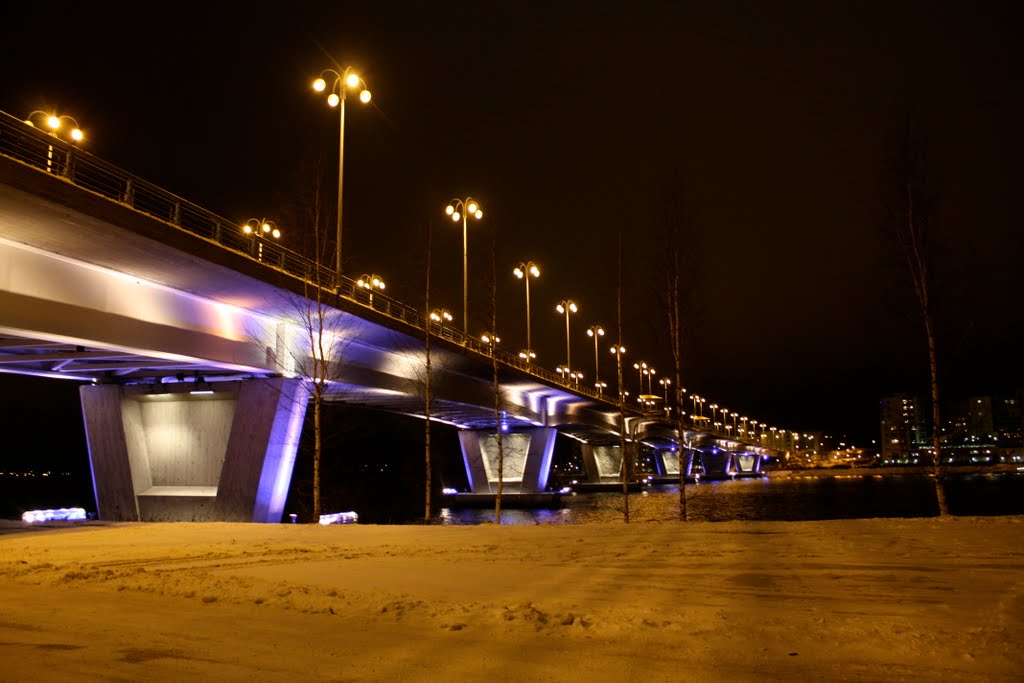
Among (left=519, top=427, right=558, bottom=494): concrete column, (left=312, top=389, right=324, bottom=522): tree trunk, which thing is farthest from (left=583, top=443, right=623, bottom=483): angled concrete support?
(left=312, top=389, right=324, bottom=522): tree trunk

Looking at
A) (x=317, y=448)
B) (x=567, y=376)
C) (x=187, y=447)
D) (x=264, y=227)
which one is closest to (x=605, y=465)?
(x=567, y=376)

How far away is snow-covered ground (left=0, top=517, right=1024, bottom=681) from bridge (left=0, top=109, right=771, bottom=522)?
7618mm

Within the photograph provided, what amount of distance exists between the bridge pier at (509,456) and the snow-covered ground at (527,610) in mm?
57135

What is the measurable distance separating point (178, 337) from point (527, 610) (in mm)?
19828

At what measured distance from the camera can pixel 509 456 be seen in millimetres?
76750

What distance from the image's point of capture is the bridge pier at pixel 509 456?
73500 millimetres

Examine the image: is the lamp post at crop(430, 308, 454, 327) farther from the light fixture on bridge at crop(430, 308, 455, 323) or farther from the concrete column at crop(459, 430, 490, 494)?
the concrete column at crop(459, 430, 490, 494)

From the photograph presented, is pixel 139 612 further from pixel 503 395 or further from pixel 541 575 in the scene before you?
pixel 503 395

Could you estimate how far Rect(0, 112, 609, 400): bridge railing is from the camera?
17359mm

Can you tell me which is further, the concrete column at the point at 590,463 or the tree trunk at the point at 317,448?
the concrete column at the point at 590,463

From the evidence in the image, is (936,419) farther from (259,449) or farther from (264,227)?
(264,227)

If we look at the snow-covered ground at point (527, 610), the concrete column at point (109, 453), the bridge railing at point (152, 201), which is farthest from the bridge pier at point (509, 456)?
the snow-covered ground at point (527, 610)

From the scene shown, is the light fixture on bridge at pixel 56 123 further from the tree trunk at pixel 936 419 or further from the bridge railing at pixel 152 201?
the tree trunk at pixel 936 419

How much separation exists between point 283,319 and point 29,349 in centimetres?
874
